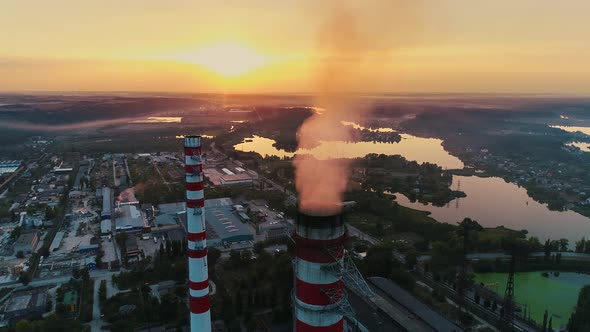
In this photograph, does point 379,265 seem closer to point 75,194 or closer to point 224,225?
point 224,225

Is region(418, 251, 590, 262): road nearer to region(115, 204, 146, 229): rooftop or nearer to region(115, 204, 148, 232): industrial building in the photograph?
region(115, 204, 148, 232): industrial building

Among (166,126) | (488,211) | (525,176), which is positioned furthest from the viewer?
(166,126)

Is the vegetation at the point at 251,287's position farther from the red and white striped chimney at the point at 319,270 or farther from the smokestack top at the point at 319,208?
the smokestack top at the point at 319,208

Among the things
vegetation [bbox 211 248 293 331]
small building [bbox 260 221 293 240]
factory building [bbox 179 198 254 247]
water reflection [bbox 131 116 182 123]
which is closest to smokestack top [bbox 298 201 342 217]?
vegetation [bbox 211 248 293 331]

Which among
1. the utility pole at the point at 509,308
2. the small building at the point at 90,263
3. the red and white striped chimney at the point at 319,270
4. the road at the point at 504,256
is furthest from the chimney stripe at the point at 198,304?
the road at the point at 504,256

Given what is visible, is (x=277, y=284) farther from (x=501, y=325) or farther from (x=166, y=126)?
(x=166, y=126)

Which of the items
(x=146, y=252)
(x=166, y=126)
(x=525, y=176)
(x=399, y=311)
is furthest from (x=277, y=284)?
(x=166, y=126)

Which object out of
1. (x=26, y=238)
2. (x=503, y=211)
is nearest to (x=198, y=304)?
(x=26, y=238)
